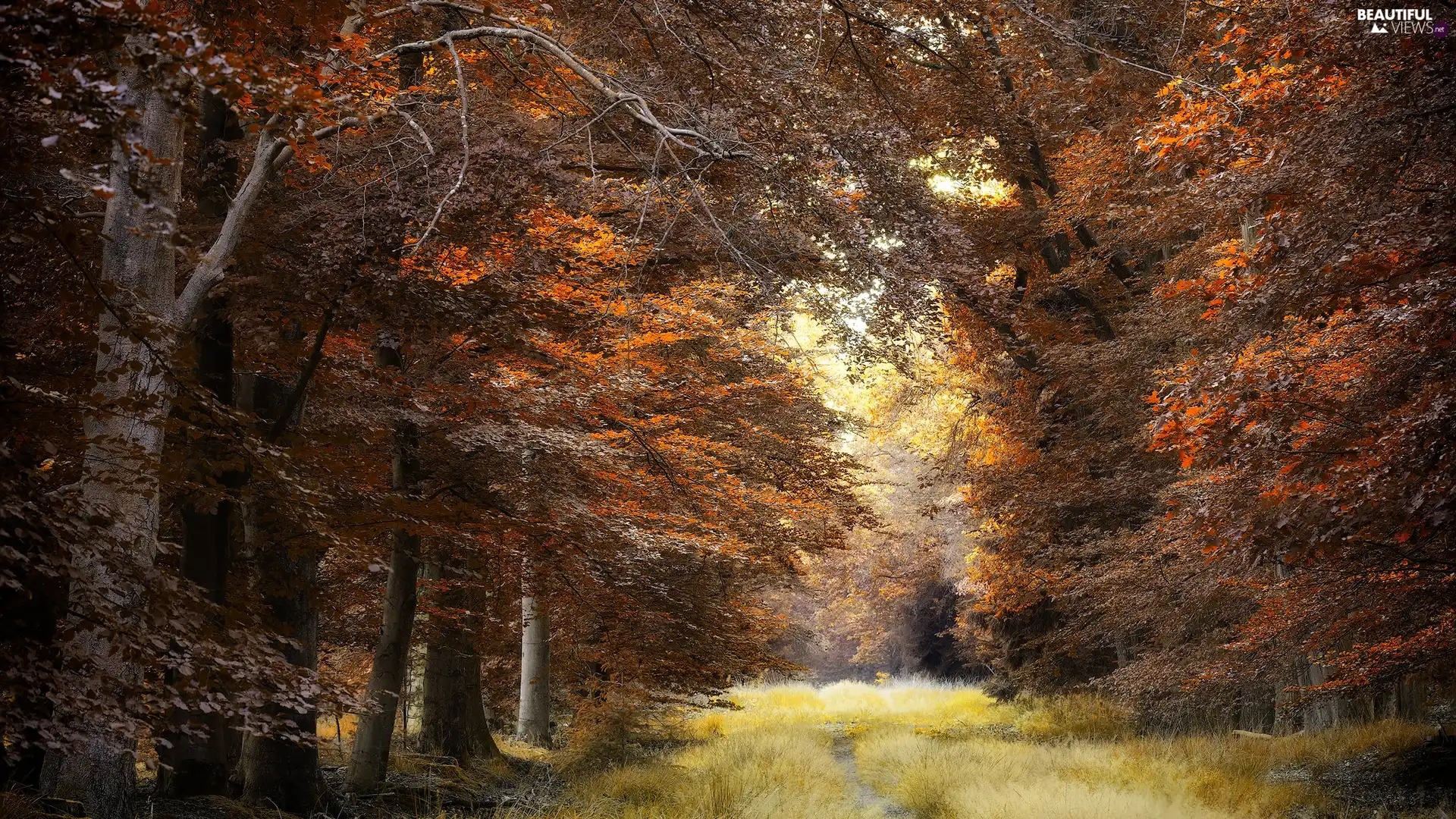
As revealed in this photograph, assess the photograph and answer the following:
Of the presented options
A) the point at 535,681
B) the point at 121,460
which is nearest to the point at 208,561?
the point at 121,460

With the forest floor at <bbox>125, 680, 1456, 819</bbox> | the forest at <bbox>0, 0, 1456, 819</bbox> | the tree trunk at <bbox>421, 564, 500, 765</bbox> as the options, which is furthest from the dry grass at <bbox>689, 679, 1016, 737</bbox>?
the tree trunk at <bbox>421, 564, 500, 765</bbox>

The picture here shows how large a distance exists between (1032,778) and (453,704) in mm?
7282

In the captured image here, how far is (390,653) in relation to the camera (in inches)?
419

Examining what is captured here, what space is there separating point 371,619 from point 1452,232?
12.7 m

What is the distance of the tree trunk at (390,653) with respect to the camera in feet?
33.8

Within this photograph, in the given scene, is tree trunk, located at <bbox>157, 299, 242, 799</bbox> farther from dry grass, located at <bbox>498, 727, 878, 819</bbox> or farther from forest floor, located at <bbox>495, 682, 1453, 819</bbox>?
A: dry grass, located at <bbox>498, 727, 878, 819</bbox>

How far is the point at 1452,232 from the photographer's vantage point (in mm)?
6000

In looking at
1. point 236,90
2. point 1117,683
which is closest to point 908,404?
point 1117,683

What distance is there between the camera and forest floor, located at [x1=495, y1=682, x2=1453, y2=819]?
906cm

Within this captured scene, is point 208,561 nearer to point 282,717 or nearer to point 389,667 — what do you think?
point 282,717

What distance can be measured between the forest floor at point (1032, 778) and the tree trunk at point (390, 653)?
1587 mm

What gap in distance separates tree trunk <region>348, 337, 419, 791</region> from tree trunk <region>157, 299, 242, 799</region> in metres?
1.95

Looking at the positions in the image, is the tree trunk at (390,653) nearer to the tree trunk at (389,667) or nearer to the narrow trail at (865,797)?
the tree trunk at (389,667)

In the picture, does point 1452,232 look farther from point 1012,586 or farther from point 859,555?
point 859,555
